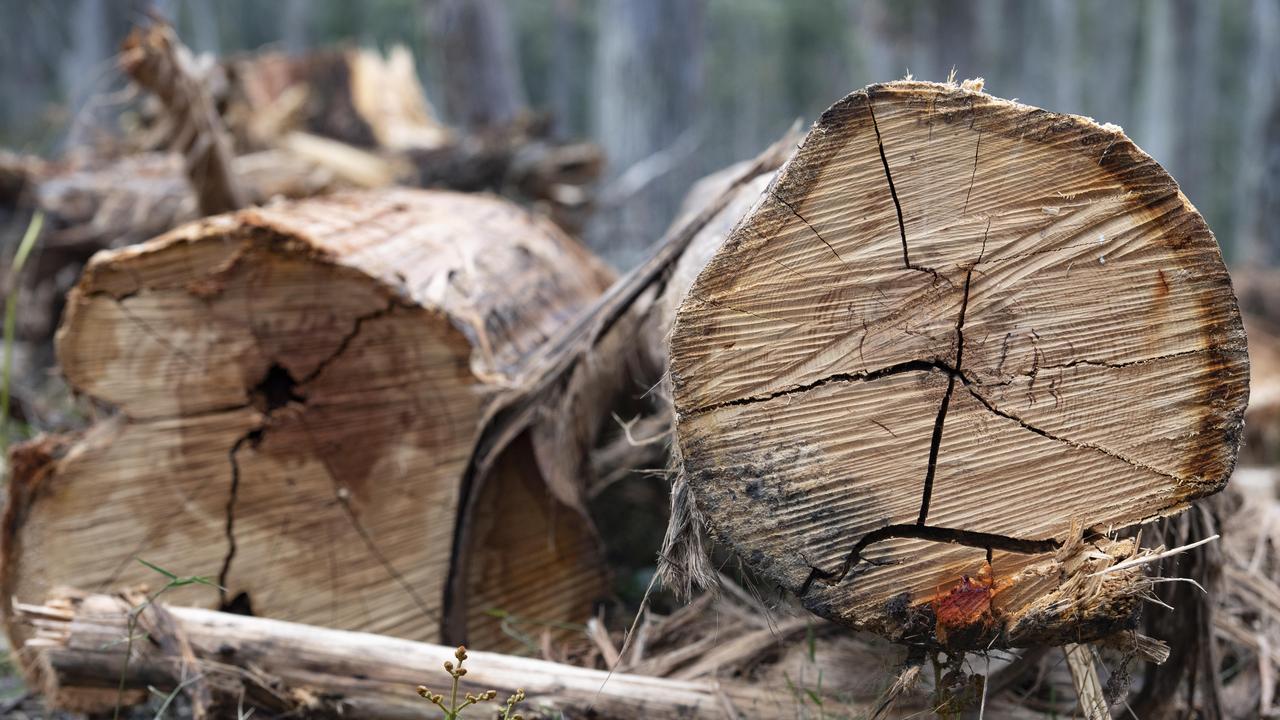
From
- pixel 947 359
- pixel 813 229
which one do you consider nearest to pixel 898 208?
pixel 813 229

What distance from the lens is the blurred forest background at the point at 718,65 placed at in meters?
6.76

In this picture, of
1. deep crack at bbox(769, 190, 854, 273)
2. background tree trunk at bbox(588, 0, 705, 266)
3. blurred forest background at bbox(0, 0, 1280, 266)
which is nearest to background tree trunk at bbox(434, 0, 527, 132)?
blurred forest background at bbox(0, 0, 1280, 266)

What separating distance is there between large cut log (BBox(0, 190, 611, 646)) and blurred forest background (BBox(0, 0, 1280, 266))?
145 centimetres

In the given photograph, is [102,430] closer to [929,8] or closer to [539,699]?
[539,699]

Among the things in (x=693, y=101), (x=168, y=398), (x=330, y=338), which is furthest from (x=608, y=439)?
(x=693, y=101)

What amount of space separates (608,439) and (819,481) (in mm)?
1525

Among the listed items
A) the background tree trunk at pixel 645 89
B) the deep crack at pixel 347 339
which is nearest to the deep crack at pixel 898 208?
the deep crack at pixel 347 339

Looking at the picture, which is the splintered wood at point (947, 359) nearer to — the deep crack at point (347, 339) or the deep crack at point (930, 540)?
the deep crack at point (930, 540)

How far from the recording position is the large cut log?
2.20 metres

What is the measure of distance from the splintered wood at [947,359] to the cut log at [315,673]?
1.72ft

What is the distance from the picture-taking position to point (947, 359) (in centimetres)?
139

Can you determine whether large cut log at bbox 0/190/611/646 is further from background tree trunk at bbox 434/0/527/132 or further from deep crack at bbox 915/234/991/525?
background tree trunk at bbox 434/0/527/132

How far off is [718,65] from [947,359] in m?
37.7

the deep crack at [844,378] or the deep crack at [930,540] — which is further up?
the deep crack at [844,378]
